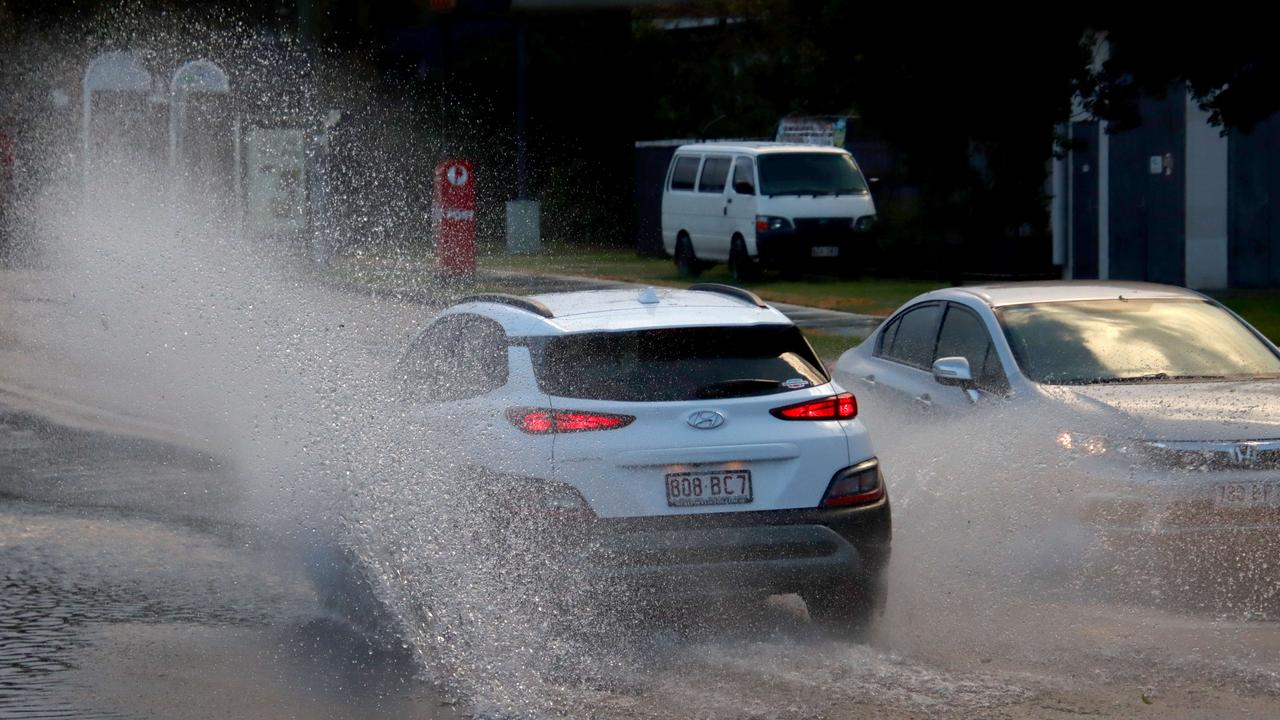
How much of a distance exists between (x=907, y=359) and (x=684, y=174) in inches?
785

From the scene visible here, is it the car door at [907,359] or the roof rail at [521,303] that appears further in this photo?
the car door at [907,359]

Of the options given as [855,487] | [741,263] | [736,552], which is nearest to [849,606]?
[855,487]

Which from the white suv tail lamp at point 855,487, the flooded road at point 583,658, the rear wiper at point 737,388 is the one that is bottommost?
the flooded road at point 583,658

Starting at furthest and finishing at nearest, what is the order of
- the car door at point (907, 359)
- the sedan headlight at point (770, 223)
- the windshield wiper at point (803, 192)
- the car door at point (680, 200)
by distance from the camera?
the car door at point (680, 200), the windshield wiper at point (803, 192), the sedan headlight at point (770, 223), the car door at point (907, 359)

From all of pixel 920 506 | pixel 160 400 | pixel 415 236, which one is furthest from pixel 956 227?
pixel 415 236

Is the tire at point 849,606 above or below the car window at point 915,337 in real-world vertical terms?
below

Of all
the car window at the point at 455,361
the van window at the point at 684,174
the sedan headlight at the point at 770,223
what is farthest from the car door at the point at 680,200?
the car window at the point at 455,361

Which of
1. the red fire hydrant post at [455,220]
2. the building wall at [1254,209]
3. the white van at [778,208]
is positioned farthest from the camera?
the white van at [778,208]

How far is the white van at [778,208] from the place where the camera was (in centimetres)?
2805

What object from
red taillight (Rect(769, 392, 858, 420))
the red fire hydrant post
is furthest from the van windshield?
red taillight (Rect(769, 392, 858, 420))

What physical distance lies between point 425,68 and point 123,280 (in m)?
15.0

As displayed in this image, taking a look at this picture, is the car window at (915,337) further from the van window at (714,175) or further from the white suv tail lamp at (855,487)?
the van window at (714,175)

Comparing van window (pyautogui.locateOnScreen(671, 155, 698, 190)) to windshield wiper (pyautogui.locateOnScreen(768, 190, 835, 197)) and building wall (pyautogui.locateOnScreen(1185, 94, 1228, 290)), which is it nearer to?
windshield wiper (pyautogui.locateOnScreen(768, 190, 835, 197))

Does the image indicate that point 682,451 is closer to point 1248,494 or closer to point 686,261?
point 1248,494
